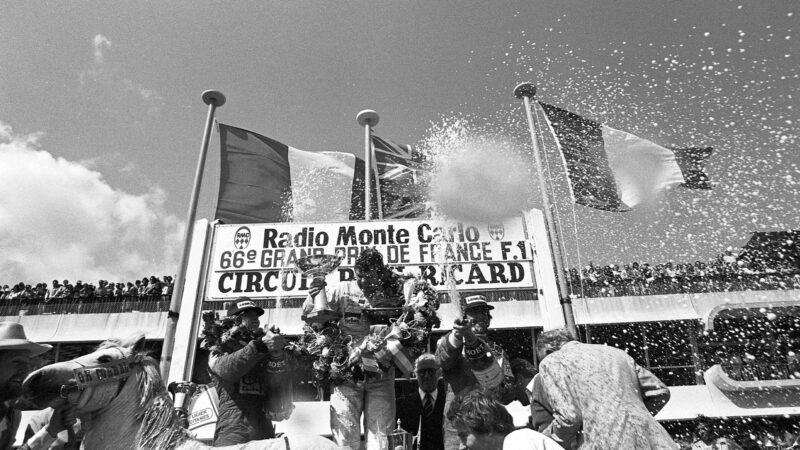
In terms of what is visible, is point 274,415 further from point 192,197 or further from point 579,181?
point 579,181

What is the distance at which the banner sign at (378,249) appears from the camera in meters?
10.0

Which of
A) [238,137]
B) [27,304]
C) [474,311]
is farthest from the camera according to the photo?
[27,304]

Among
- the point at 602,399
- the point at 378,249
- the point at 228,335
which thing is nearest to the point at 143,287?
the point at 378,249

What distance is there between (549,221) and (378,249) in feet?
15.7

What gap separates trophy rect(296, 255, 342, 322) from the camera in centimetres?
473

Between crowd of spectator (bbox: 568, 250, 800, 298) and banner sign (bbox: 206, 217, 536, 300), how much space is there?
7003mm

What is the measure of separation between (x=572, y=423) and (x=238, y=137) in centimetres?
1375

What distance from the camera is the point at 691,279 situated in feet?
55.7

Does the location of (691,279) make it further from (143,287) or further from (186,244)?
(143,287)

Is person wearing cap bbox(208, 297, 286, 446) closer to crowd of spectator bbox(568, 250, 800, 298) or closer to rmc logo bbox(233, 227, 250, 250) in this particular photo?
rmc logo bbox(233, 227, 250, 250)

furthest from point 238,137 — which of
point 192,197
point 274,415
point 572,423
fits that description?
point 572,423

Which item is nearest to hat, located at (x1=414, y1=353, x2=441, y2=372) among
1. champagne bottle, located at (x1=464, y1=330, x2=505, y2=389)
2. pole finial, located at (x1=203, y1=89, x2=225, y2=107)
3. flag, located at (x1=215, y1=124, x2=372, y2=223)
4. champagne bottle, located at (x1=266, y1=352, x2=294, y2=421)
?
Answer: champagne bottle, located at (x1=464, y1=330, x2=505, y2=389)

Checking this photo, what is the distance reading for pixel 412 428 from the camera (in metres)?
7.79

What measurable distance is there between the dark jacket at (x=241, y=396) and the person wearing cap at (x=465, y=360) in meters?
1.78
